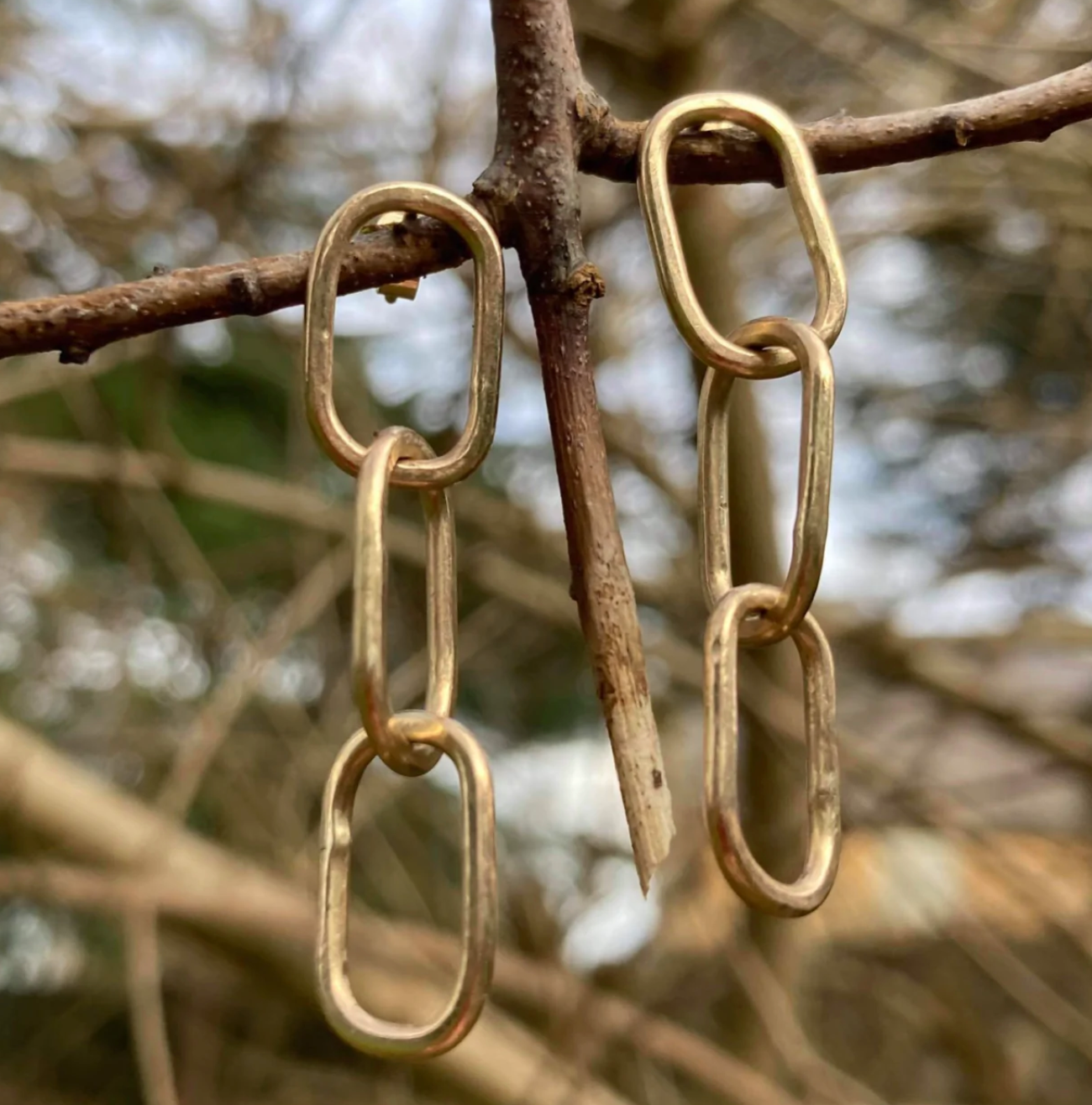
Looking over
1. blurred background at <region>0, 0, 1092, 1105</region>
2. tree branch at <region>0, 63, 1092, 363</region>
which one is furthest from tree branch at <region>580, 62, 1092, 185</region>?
blurred background at <region>0, 0, 1092, 1105</region>

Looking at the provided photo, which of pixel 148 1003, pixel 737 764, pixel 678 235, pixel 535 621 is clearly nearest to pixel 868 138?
pixel 678 235

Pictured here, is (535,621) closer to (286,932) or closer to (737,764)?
(286,932)

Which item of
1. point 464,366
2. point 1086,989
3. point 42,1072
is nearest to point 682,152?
point 464,366

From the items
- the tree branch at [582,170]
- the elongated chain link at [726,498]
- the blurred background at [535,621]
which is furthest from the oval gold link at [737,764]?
the blurred background at [535,621]

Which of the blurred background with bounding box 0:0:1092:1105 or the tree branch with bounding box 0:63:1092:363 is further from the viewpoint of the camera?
the blurred background with bounding box 0:0:1092:1105

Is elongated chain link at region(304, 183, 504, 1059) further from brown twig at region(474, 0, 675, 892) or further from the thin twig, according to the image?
the thin twig

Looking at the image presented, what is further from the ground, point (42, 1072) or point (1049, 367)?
point (1049, 367)

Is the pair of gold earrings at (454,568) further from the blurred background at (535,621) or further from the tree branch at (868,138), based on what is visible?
the blurred background at (535,621)

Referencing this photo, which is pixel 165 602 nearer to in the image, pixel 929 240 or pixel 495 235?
pixel 929 240
